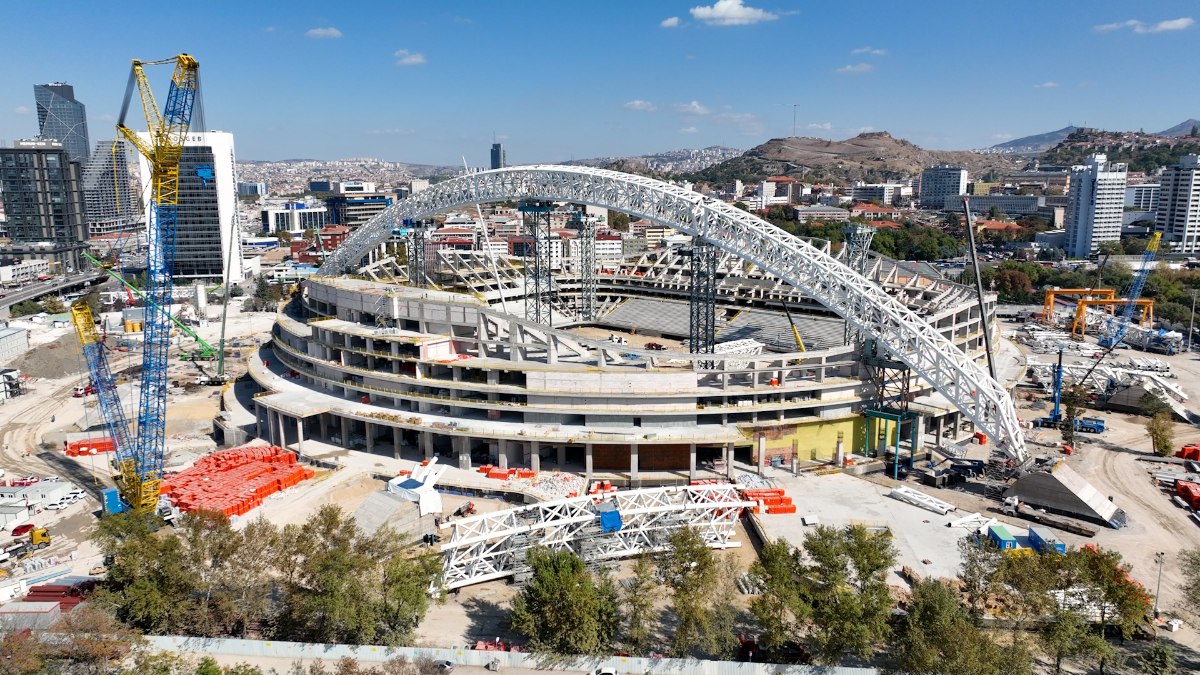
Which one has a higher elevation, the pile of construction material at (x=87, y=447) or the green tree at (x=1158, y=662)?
the green tree at (x=1158, y=662)

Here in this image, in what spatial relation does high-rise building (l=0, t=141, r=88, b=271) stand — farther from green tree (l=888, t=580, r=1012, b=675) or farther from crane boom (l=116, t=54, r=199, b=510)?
green tree (l=888, t=580, r=1012, b=675)

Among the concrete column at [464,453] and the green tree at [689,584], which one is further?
the concrete column at [464,453]

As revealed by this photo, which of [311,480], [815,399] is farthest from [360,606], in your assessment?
[815,399]

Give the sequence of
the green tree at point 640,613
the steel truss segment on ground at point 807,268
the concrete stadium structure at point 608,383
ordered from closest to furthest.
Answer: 1. the green tree at point 640,613
2. the steel truss segment on ground at point 807,268
3. the concrete stadium structure at point 608,383

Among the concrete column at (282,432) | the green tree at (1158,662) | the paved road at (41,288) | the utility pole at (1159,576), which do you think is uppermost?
the paved road at (41,288)

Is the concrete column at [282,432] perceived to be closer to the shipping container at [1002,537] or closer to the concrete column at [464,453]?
the concrete column at [464,453]

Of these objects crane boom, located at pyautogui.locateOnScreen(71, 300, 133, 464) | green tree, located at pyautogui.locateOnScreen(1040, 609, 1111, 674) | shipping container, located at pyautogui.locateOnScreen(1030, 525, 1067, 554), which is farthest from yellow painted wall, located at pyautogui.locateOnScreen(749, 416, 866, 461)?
crane boom, located at pyautogui.locateOnScreen(71, 300, 133, 464)

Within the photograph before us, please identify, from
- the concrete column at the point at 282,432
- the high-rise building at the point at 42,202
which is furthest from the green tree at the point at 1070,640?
the high-rise building at the point at 42,202
